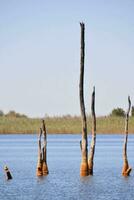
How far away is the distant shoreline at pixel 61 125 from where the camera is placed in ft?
324

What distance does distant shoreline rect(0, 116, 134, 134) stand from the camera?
98.8 metres

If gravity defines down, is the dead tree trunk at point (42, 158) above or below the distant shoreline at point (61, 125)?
below

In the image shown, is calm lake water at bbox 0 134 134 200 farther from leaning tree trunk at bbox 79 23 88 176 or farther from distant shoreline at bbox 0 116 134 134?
distant shoreline at bbox 0 116 134 134

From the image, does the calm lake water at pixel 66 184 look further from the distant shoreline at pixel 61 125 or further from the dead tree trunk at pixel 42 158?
the distant shoreline at pixel 61 125

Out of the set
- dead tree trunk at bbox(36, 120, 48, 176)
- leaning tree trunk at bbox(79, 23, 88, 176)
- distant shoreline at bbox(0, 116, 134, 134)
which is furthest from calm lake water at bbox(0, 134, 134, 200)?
distant shoreline at bbox(0, 116, 134, 134)

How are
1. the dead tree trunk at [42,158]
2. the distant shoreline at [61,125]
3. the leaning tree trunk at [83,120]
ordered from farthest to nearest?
the distant shoreline at [61,125]
the dead tree trunk at [42,158]
the leaning tree trunk at [83,120]

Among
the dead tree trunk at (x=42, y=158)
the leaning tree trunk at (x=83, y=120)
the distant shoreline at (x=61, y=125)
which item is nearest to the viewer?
the leaning tree trunk at (x=83, y=120)

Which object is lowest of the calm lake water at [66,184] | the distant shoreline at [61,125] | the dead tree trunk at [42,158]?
the calm lake water at [66,184]

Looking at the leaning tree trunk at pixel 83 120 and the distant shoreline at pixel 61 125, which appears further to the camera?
the distant shoreline at pixel 61 125

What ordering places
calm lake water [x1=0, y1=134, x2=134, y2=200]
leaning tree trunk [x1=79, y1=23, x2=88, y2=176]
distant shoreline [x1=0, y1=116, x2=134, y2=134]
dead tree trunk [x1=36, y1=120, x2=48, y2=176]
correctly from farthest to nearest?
distant shoreline [x1=0, y1=116, x2=134, y2=134] → dead tree trunk [x1=36, y1=120, x2=48, y2=176] → leaning tree trunk [x1=79, y1=23, x2=88, y2=176] → calm lake water [x1=0, y1=134, x2=134, y2=200]

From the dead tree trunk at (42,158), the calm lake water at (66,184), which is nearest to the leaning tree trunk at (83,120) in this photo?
the calm lake water at (66,184)

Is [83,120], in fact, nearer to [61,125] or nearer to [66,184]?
[66,184]

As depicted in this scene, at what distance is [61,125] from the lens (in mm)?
102375

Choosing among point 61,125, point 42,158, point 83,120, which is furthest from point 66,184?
point 61,125
